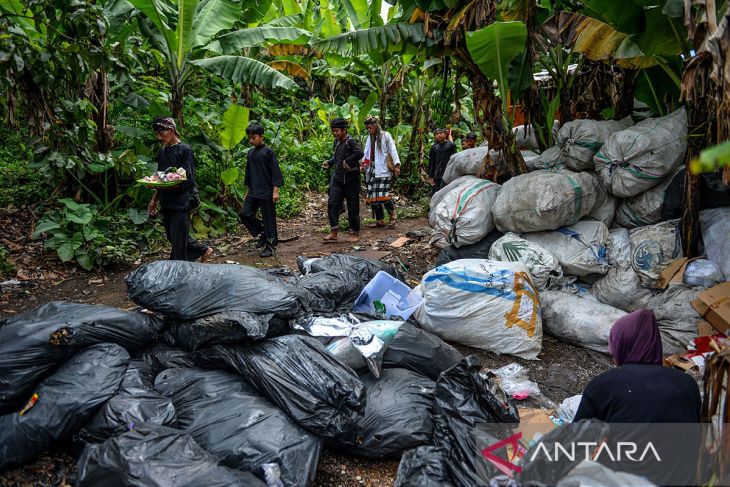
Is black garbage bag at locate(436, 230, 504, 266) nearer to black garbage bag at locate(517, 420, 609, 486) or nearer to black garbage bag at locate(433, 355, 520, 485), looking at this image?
black garbage bag at locate(433, 355, 520, 485)

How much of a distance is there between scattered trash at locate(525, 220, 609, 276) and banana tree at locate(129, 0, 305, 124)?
384 centimetres

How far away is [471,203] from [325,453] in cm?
265

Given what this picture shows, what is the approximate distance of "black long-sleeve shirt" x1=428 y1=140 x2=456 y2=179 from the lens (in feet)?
26.1

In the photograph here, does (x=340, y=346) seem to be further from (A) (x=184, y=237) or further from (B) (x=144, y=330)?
(A) (x=184, y=237)

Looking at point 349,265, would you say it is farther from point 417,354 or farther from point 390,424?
point 390,424

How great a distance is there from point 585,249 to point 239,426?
2.94 meters

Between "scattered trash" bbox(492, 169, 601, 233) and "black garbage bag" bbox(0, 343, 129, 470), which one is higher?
"scattered trash" bbox(492, 169, 601, 233)

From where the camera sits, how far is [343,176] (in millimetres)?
6395

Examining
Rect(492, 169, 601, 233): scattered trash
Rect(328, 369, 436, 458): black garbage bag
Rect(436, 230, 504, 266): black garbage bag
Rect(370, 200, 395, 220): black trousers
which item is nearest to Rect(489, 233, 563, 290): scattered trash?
Rect(492, 169, 601, 233): scattered trash

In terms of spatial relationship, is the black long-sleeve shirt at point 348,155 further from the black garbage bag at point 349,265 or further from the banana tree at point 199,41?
the black garbage bag at point 349,265

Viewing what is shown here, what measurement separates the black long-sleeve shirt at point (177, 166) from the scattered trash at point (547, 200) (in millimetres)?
2614

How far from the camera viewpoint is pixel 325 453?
8.36ft

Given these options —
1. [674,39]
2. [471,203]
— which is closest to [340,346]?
[471,203]

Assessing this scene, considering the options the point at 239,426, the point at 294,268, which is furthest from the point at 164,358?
the point at 294,268
